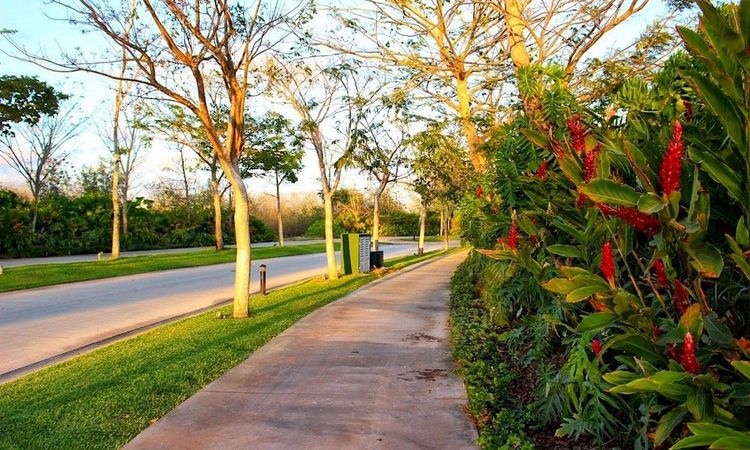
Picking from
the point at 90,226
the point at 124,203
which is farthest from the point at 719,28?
the point at 90,226

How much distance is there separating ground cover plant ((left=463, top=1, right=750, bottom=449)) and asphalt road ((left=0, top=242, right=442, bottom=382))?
635cm

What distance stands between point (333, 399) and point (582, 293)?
3.24 meters

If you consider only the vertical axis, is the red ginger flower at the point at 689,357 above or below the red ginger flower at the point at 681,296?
below

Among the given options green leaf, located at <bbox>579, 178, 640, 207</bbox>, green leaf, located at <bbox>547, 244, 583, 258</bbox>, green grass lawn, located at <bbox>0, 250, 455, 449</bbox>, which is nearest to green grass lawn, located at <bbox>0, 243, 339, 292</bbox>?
green grass lawn, located at <bbox>0, 250, 455, 449</bbox>

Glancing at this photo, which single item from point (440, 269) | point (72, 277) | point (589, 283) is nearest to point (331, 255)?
point (440, 269)

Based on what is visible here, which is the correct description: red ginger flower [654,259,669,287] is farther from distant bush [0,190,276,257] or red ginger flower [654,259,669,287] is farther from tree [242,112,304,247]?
distant bush [0,190,276,257]

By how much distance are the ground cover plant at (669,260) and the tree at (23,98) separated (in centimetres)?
1866

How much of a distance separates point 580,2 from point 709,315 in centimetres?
859

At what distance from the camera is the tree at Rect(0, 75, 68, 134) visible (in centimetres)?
1753

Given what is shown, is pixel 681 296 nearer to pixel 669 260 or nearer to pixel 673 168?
pixel 669 260

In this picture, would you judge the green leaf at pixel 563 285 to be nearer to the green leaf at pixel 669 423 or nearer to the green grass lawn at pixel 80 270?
the green leaf at pixel 669 423

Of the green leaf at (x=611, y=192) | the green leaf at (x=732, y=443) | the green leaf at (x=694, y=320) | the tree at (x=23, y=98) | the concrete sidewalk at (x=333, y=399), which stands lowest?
the concrete sidewalk at (x=333, y=399)

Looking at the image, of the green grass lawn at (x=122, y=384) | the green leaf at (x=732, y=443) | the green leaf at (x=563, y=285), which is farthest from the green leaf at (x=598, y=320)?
the green grass lawn at (x=122, y=384)

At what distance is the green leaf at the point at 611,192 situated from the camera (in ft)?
6.93
